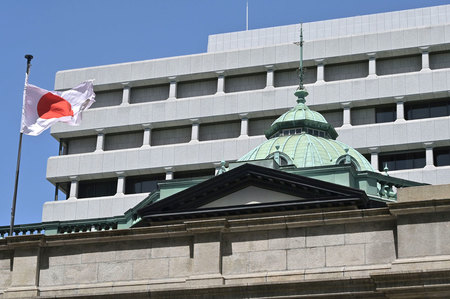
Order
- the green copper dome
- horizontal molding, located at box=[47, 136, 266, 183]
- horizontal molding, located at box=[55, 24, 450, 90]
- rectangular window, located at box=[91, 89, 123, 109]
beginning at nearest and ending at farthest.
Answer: the green copper dome < horizontal molding, located at box=[55, 24, 450, 90] < horizontal molding, located at box=[47, 136, 266, 183] < rectangular window, located at box=[91, 89, 123, 109]

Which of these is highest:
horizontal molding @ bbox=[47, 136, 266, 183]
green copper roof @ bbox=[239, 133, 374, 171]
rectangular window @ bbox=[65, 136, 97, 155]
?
rectangular window @ bbox=[65, 136, 97, 155]

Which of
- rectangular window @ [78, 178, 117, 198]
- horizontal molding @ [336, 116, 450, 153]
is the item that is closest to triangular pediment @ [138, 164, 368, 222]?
horizontal molding @ [336, 116, 450, 153]

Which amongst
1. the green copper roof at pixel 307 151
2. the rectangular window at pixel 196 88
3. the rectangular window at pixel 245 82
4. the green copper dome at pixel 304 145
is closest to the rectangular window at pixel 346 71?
the rectangular window at pixel 245 82

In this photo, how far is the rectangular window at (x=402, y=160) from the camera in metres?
76.3

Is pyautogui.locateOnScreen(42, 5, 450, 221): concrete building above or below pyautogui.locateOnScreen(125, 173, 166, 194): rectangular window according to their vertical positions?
above

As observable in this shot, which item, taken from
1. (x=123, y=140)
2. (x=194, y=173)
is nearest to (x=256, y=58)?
(x=194, y=173)

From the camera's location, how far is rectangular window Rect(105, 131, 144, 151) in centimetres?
8531

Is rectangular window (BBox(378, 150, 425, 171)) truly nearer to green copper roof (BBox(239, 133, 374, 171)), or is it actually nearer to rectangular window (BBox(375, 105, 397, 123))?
rectangular window (BBox(375, 105, 397, 123))

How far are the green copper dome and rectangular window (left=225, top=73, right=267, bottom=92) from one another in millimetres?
25930

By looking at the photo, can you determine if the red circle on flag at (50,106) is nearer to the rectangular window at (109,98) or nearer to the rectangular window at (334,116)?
the rectangular window at (334,116)

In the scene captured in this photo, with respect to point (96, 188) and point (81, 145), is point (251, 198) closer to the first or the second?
point (96, 188)

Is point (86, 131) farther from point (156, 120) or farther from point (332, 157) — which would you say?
point (332, 157)

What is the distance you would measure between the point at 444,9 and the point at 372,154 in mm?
14111

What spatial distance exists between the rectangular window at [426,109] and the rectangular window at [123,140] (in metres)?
19.7
